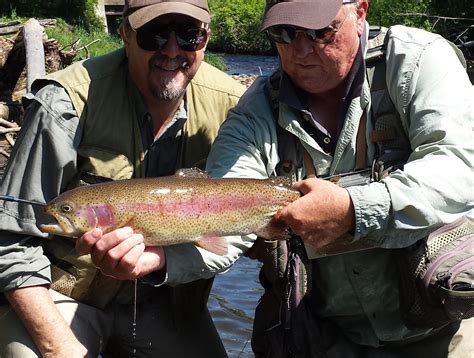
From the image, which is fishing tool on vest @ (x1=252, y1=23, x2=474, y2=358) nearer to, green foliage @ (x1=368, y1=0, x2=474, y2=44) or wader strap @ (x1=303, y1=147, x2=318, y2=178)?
wader strap @ (x1=303, y1=147, x2=318, y2=178)

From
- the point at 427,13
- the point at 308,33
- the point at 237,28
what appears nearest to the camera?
the point at 308,33

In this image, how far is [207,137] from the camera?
16.4 feet

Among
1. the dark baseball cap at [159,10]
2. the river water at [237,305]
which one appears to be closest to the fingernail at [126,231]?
the dark baseball cap at [159,10]

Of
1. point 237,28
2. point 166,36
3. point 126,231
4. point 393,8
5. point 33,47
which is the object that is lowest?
point 237,28

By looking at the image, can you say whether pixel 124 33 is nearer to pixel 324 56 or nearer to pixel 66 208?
pixel 324 56

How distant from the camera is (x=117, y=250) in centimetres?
372

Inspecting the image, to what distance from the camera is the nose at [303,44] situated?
159 inches

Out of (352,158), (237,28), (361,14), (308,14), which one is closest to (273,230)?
(352,158)

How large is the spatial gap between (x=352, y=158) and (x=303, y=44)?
2.02 ft

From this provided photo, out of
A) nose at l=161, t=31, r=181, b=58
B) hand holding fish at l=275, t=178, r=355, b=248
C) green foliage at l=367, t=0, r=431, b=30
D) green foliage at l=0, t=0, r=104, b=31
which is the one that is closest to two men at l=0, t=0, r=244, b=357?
nose at l=161, t=31, r=181, b=58

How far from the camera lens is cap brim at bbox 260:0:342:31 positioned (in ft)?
13.0

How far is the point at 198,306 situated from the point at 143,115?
123 centimetres

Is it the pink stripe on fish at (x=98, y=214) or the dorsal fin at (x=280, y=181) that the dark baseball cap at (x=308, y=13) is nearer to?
the dorsal fin at (x=280, y=181)

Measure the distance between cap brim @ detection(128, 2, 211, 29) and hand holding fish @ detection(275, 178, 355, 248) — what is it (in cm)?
143
